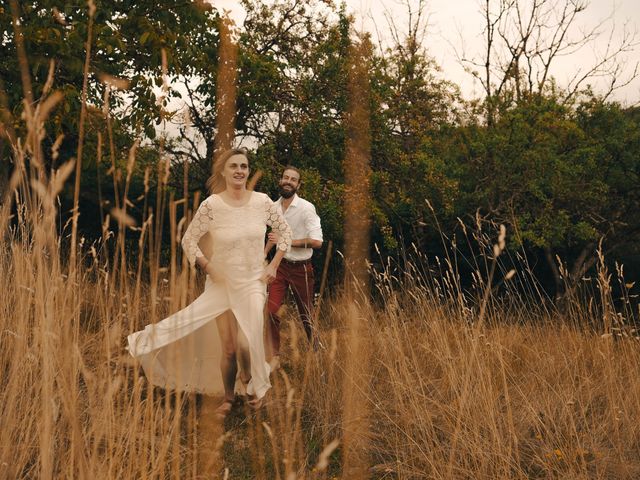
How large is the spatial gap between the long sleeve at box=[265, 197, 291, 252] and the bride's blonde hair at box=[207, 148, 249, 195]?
336 mm

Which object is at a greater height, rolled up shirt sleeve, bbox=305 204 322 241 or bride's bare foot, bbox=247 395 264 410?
rolled up shirt sleeve, bbox=305 204 322 241

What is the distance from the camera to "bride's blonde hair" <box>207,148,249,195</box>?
167 inches

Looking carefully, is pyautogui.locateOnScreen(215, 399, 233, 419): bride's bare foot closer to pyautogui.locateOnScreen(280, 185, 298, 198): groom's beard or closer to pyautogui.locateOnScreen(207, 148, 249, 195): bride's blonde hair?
pyautogui.locateOnScreen(207, 148, 249, 195): bride's blonde hair

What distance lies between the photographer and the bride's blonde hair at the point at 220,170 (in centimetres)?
423

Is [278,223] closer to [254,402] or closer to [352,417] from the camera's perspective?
[254,402]

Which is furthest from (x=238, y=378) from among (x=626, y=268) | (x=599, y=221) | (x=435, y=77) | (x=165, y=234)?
(x=626, y=268)

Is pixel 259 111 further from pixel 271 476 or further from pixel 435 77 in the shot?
pixel 271 476

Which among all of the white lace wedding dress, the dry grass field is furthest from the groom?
the white lace wedding dress

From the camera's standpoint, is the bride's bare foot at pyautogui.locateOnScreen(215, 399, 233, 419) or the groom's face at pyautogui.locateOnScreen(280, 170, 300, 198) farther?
the groom's face at pyautogui.locateOnScreen(280, 170, 300, 198)

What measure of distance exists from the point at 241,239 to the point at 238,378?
1042 millimetres

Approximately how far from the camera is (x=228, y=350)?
4.23 metres

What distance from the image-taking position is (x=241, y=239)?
4.22 meters

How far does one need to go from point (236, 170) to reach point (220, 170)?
0.20 m

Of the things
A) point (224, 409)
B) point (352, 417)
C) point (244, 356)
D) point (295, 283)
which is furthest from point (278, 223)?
point (352, 417)
